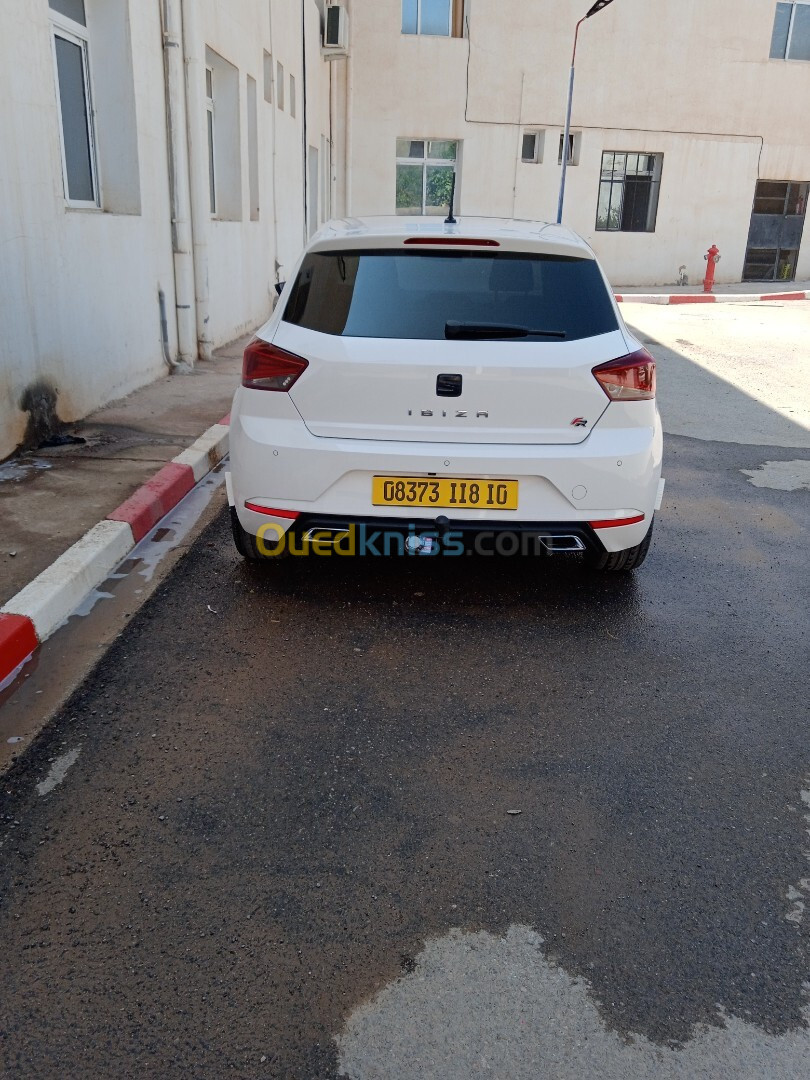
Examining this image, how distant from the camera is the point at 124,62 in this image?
7.74 meters

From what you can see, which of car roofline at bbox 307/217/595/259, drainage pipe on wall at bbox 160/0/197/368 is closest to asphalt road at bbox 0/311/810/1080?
car roofline at bbox 307/217/595/259

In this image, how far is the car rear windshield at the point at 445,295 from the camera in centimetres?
387

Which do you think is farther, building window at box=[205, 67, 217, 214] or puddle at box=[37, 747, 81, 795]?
building window at box=[205, 67, 217, 214]

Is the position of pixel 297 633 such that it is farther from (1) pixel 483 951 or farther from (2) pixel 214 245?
(2) pixel 214 245

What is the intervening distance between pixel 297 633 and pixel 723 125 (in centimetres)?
2589

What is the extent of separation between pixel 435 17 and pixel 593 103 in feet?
15.5

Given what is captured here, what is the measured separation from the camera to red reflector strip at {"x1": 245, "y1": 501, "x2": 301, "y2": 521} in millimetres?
3928

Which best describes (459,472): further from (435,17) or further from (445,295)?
(435,17)

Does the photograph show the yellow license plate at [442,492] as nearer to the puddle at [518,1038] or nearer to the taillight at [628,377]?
the taillight at [628,377]

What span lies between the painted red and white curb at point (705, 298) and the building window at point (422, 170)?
21.4ft

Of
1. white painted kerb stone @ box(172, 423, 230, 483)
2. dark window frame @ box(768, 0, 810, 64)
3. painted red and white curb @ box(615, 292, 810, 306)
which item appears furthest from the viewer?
dark window frame @ box(768, 0, 810, 64)

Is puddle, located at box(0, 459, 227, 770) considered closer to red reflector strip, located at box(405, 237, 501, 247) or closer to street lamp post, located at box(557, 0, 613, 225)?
red reflector strip, located at box(405, 237, 501, 247)

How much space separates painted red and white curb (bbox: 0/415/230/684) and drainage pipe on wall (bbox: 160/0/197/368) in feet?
12.3

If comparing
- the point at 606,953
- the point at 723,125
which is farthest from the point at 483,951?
the point at 723,125
